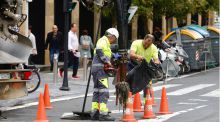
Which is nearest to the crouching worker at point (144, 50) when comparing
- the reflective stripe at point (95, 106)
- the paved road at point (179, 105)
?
the paved road at point (179, 105)

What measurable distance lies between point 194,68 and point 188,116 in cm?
1523

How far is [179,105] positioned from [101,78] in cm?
387

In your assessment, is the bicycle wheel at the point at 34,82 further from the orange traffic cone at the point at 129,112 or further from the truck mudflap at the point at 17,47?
the orange traffic cone at the point at 129,112

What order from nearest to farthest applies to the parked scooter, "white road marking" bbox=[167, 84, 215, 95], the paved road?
the paved road → "white road marking" bbox=[167, 84, 215, 95] → the parked scooter

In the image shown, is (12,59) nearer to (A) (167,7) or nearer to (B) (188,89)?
(B) (188,89)

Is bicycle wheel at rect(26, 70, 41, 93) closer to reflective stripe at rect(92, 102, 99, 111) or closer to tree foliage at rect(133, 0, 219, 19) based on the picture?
reflective stripe at rect(92, 102, 99, 111)

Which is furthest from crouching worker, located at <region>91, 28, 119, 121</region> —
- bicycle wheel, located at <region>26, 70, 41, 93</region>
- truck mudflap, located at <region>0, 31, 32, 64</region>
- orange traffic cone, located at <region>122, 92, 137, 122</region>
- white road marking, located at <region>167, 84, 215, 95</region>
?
white road marking, located at <region>167, 84, 215, 95</region>

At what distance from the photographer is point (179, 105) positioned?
622 inches

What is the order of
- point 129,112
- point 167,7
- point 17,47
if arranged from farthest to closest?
point 167,7, point 17,47, point 129,112

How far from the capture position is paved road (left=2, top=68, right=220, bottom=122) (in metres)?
13.2

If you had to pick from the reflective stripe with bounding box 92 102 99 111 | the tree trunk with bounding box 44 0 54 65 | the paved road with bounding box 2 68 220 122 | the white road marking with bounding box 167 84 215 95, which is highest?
the tree trunk with bounding box 44 0 54 65

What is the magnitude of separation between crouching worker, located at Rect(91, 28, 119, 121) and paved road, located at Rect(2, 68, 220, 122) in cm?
54

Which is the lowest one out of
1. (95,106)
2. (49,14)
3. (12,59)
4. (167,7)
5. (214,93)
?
(214,93)

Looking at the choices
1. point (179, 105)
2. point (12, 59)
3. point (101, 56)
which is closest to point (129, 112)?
point (101, 56)
